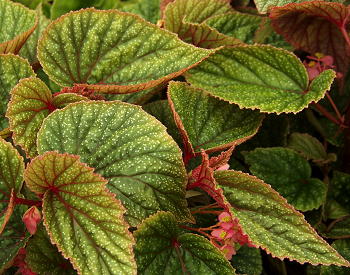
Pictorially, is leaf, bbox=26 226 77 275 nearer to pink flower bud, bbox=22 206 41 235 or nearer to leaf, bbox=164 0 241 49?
pink flower bud, bbox=22 206 41 235

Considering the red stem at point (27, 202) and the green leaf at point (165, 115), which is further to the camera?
the green leaf at point (165, 115)

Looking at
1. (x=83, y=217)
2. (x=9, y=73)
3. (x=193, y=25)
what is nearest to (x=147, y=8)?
(x=193, y=25)

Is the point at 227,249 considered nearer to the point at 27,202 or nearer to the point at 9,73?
the point at 27,202

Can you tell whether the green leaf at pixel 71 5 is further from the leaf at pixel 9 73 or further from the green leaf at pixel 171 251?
the green leaf at pixel 171 251

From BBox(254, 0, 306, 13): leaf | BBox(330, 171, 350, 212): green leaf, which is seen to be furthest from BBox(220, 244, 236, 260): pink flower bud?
BBox(254, 0, 306, 13): leaf

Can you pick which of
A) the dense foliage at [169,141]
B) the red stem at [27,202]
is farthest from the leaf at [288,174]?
the red stem at [27,202]

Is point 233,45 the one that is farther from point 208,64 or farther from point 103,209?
point 103,209

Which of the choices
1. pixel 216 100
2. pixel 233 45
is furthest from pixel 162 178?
pixel 233 45
